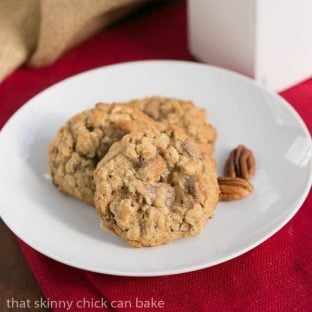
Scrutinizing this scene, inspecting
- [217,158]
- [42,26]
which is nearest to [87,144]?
[217,158]

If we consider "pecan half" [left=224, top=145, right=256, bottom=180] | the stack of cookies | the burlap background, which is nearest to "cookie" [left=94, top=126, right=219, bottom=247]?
the stack of cookies

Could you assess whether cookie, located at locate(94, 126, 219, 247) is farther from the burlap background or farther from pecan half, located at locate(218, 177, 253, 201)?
the burlap background

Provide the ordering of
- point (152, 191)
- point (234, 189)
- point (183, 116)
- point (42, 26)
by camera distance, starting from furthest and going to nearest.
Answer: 1. point (42, 26)
2. point (183, 116)
3. point (234, 189)
4. point (152, 191)

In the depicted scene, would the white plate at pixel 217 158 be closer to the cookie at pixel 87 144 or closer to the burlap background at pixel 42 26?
the cookie at pixel 87 144

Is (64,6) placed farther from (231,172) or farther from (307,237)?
(307,237)

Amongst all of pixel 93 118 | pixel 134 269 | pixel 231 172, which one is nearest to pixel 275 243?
pixel 231 172

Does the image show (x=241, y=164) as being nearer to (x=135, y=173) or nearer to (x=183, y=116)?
(x=183, y=116)

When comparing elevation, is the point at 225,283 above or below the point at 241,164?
below

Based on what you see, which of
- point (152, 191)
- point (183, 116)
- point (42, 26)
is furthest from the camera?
A: point (42, 26)
